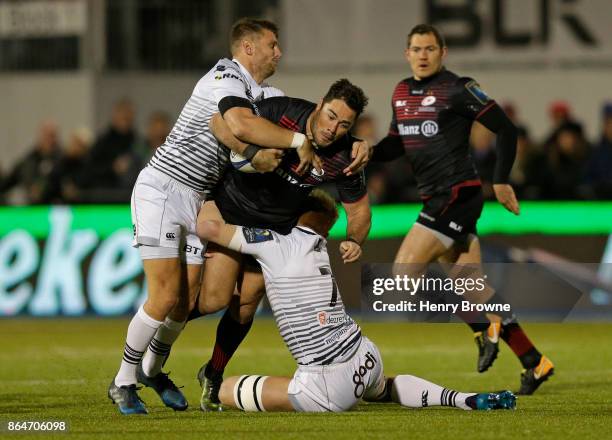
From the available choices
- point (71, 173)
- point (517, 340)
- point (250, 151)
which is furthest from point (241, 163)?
point (71, 173)

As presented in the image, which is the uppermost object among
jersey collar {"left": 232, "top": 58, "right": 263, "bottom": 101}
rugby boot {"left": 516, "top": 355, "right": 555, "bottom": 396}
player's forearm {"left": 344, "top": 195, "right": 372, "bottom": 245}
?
jersey collar {"left": 232, "top": 58, "right": 263, "bottom": 101}

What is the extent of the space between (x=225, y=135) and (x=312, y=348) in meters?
1.37

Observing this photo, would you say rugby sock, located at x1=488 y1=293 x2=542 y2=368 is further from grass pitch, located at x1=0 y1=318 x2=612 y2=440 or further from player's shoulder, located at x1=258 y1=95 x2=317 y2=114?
player's shoulder, located at x1=258 y1=95 x2=317 y2=114

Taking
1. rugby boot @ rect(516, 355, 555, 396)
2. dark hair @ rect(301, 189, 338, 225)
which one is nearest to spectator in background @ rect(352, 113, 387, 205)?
rugby boot @ rect(516, 355, 555, 396)

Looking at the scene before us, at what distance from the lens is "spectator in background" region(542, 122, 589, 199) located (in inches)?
695

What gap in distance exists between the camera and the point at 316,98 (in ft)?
74.5

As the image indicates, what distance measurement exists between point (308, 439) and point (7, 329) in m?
8.95

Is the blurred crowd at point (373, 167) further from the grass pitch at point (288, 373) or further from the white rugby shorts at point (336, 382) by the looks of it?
the white rugby shorts at point (336, 382)

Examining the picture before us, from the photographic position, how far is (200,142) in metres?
9.76

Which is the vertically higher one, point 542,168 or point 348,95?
point 348,95

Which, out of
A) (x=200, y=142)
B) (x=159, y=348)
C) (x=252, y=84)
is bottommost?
→ (x=159, y=348)

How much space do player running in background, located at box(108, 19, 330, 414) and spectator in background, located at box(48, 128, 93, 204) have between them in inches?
342

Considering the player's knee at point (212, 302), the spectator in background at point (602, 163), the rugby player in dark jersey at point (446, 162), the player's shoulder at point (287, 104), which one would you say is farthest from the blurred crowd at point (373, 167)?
the player's shoulder at point (287, 104)

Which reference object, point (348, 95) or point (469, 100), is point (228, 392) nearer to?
point (348, 95)
